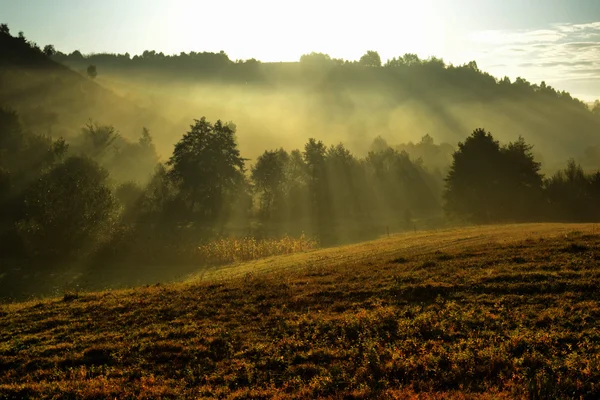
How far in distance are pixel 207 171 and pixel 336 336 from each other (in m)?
84.5

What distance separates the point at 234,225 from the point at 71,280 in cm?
4134

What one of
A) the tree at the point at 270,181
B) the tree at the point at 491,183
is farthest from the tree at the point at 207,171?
the tree at the point at 491,183

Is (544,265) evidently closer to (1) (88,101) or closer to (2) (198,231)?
(2) (198,231)

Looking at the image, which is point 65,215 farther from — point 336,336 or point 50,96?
point 50,96

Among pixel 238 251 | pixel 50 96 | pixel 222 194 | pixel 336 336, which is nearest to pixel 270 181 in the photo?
pixel 222 194

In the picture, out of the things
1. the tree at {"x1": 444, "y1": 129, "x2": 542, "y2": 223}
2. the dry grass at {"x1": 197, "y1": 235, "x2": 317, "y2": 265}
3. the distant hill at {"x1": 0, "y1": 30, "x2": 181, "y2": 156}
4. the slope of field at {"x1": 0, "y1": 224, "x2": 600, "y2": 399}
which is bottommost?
the dry grass at {"x1": 197, "y1": 235, "x2": 317, "y2": 265}

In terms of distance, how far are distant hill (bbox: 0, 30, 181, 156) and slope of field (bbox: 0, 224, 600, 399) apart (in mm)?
134602

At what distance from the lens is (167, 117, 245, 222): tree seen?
9738 cm

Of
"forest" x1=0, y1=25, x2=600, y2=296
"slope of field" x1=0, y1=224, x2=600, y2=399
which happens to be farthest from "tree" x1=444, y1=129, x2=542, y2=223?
"slope of field" x1=0, y1=224, x2=600, y2=399

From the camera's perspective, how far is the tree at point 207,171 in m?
97.4

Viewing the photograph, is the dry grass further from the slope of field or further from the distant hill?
the distant hill

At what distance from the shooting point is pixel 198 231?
7894 centimetres

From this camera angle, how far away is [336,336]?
18125mm

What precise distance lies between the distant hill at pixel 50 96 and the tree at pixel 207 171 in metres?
62.7
